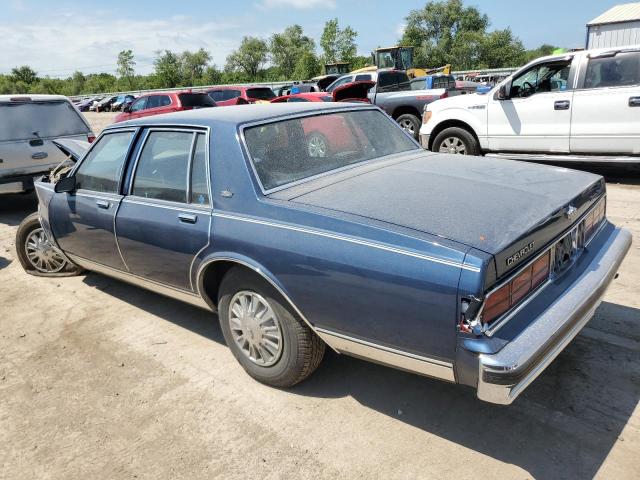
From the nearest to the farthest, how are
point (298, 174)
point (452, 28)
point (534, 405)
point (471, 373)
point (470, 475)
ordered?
point (471, 373), point (470, 475), point (534, 405), point (298, 174), point (452, 28)

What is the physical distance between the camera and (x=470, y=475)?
2.40 m

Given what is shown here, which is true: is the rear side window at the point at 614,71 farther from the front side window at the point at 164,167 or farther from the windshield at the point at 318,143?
the front side window at the point at 164,167

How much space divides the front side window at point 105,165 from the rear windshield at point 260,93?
17.1m

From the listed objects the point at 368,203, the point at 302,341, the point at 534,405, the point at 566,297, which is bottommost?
the point at 534,405

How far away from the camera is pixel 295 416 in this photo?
295 cm

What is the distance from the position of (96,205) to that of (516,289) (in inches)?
125

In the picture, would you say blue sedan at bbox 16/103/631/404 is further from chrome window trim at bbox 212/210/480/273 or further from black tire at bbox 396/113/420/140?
black tire at bbox 396/113/420/140

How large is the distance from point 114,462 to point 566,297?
2.45 meters

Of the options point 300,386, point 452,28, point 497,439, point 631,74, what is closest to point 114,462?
point 300,386

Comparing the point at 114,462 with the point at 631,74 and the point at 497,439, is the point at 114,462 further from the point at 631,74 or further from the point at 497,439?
the point at 631,74

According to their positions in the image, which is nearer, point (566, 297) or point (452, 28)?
point (566, 297)

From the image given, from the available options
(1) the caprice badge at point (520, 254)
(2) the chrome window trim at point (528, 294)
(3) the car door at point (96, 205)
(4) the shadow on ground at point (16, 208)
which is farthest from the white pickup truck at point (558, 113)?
(4) the shadow on ground at point (16, 208)

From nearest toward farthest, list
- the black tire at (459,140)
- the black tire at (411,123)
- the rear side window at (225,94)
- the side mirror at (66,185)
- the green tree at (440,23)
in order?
the side mirror at (66,185)
the black tire at (459,140)
the black tire at (411,123)
the rear side window at (225,94)
the green tree at (440,23)

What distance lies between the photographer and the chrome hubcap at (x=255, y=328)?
302cm
